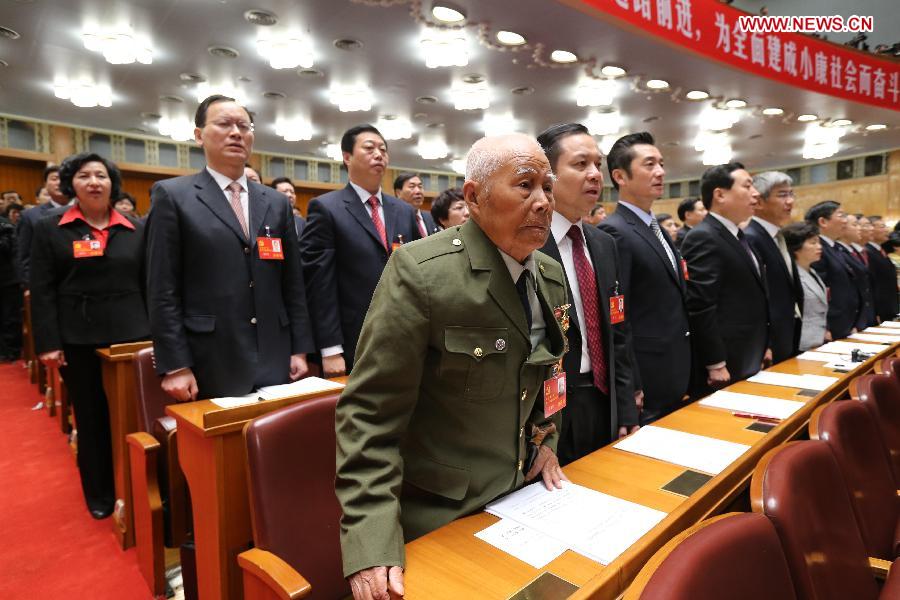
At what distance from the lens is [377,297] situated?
105cm

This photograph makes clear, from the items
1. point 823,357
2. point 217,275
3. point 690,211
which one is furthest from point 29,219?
point 690,211

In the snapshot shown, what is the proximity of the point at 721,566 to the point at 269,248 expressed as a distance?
1776 millimetres

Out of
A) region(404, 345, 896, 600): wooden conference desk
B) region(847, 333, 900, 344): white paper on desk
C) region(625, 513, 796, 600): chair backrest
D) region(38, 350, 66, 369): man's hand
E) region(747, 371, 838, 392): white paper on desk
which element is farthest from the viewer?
region(847, 333, 900, 344): white paper on desk

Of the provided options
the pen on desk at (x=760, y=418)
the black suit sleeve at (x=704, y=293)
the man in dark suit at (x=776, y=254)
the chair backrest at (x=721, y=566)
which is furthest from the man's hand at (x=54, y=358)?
the man in dark suit at (x=776, y=254)

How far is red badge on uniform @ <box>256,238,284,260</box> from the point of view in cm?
203

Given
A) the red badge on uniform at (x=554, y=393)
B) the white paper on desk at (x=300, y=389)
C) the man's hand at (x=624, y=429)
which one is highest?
the red badge on uniform at (x=554, y=393)

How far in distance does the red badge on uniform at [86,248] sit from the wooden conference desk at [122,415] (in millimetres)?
469

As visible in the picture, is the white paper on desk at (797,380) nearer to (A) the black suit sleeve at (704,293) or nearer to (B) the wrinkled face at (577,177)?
(A) the black suit sleeve at (704,293)

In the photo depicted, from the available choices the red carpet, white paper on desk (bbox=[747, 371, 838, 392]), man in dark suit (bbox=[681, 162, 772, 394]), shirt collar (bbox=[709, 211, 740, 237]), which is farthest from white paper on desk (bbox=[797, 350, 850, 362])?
the red carpet

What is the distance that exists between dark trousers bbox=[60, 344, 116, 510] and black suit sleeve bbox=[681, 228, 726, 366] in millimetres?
2918

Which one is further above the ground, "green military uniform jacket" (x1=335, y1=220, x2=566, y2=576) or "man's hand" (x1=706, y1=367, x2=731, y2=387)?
"green military uniform jacket" (x1=335, y1=220, x2=566, y2=576)

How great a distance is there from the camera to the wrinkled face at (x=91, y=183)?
8.48 feet

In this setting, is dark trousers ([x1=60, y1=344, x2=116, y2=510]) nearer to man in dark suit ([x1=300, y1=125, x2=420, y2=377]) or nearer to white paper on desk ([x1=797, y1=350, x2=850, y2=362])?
man in dark suit ([x1=300, y1=125, x2=420, y2=377])

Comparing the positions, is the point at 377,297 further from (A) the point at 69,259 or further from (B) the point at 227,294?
(A) the point at 69,259
